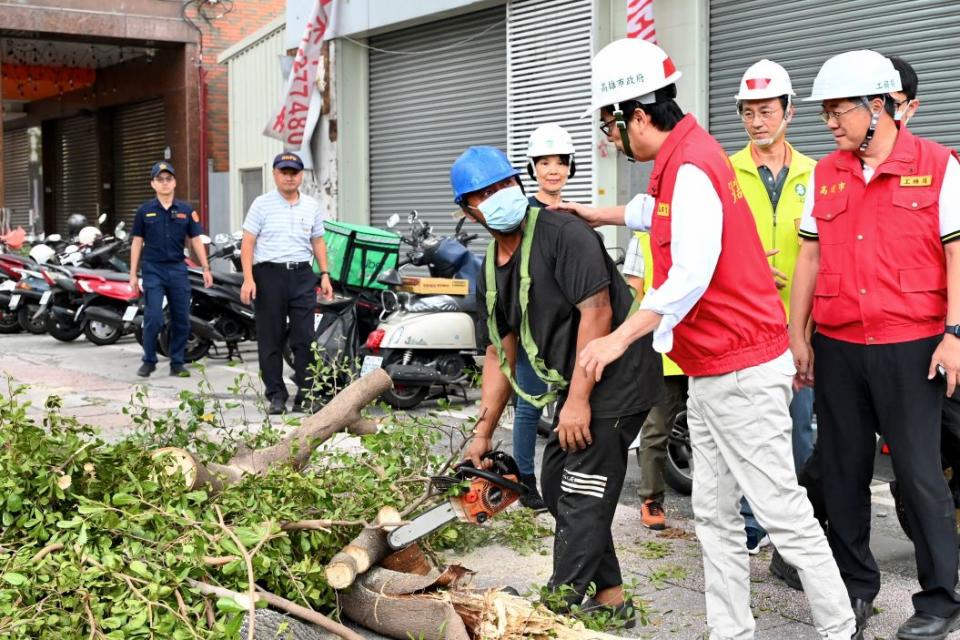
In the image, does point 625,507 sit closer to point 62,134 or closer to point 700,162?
point 700,162

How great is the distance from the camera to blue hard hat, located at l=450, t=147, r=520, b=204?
4.17 m

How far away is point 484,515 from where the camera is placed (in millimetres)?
4285

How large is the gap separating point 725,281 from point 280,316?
594 centimetres

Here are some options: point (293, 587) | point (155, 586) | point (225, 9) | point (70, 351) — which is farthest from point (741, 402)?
point (225, 9)

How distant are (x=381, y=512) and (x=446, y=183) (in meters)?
11.0

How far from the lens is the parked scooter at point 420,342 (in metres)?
9.12

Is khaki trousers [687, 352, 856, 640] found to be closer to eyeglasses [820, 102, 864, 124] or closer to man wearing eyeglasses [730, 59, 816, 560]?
eyeglasses [820, 102, 864, 124]

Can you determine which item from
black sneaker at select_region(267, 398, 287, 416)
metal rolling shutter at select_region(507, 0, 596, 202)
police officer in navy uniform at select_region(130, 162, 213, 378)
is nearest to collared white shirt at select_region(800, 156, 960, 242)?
black sneaker at select_region(267, 398, 287, 416)

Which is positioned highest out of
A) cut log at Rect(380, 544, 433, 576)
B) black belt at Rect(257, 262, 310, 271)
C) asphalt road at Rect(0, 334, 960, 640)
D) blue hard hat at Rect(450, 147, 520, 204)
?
blue hard hat at Rect(450, 147, 520, 204)

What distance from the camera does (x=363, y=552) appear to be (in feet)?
13.8

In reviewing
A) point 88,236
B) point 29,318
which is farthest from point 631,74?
point 88,236

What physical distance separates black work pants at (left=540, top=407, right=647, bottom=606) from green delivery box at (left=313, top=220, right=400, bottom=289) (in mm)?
5638

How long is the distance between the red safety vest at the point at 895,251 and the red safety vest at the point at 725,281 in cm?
45

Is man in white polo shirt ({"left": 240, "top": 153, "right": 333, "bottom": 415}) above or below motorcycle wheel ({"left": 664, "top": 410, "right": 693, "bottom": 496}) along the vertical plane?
above
